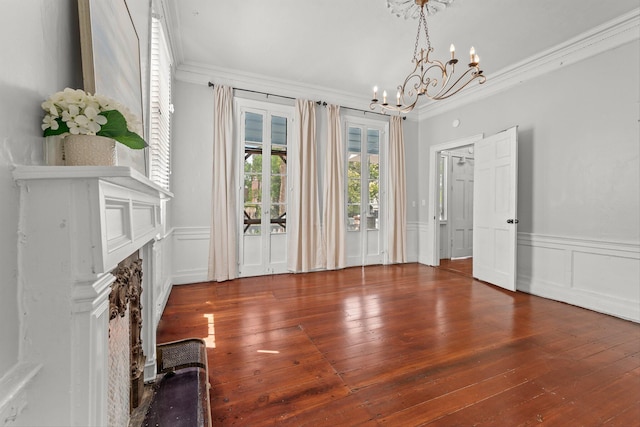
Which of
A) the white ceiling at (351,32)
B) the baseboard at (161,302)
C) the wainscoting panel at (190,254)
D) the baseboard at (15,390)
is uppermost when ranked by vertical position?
the white ceiling at (351,32)

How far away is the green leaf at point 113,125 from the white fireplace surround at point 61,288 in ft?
0.64

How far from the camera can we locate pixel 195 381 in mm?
1633

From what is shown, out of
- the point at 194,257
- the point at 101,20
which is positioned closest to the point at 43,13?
the point at 101,20

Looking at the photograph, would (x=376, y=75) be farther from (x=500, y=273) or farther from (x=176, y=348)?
(x=176, y=348)

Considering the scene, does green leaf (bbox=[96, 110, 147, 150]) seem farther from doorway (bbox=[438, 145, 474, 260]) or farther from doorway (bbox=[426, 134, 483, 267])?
doorway (bbox=[438, 145, 474, 260])

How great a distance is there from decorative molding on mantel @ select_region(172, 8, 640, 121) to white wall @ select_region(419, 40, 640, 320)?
103 mm

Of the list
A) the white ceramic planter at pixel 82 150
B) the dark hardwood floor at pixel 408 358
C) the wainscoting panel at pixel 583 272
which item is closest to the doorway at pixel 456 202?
the wainscoting panel at pixel 583 272

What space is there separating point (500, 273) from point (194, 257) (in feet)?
14.3

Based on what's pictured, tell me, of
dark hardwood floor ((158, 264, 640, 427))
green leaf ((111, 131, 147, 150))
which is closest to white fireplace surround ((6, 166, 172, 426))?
green leaf ((111, 131, 147, 150))

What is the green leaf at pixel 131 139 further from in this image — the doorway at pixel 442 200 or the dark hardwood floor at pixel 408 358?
the doorway at pixel 442 200

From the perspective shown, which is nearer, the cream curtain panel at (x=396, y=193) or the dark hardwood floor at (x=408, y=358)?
the dark hardwood floor at (x=408, y=358)

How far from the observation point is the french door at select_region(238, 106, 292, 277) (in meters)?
4.40

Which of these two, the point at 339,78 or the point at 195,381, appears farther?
the point at 339,78

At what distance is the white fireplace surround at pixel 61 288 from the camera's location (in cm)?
66
